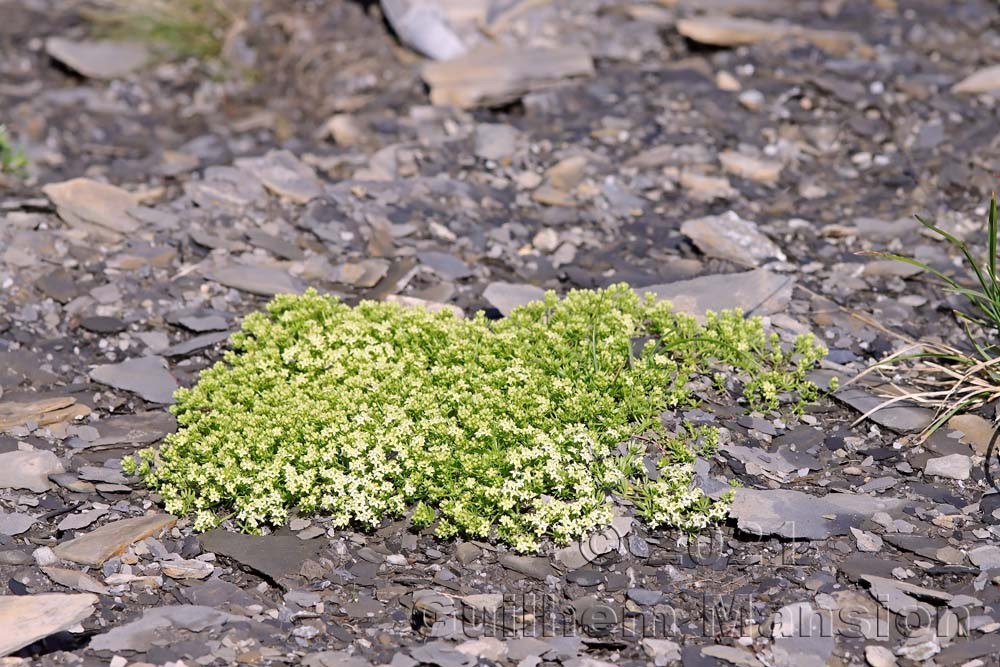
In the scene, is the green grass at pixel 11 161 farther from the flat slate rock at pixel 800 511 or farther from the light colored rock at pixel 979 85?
the light colored rock at pixel 979 85

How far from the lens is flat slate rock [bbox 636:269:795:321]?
6652 mm

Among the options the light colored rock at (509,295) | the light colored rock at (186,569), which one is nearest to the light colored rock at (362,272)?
the light colored rock at (509,295)

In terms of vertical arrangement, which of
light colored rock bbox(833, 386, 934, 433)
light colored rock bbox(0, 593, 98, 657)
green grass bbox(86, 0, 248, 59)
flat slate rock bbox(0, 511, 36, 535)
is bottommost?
flat slate rock bbox(0, 511, 36, 535)

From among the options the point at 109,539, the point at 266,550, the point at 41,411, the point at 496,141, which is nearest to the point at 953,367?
the point at 266,550

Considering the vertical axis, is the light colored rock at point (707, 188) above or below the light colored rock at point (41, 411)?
above

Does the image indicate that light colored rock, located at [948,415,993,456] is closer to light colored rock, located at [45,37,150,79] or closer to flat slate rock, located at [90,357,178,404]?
flat slate rock, located at [90,357,178,404]

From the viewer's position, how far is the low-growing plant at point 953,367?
5.73m

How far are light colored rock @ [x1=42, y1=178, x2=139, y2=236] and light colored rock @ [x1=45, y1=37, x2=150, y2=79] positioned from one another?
291 cm

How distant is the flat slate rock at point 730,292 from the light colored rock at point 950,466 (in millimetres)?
1461

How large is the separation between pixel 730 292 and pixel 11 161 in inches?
238

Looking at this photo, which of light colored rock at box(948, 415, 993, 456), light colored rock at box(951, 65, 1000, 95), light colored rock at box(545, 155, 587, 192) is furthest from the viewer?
light colored rock at box(951, 65, 1000, 95)

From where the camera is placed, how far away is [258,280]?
23.6 feet

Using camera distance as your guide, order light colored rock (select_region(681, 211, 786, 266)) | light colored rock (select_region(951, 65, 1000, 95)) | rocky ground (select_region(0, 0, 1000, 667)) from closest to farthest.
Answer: rocky ground (select_region(0, 0, 1000, 667)) → light colored rock (select_region(681, 211, 786, 266)) → light colored rock (select_region(951, 65, 1000, 95))

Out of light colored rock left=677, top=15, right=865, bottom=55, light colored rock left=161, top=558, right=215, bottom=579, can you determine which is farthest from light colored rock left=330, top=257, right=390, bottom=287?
light colored rock left=677, top=15, right=865, bottom=55
